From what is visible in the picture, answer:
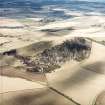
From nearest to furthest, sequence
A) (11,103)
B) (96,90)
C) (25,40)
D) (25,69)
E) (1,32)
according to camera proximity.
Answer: (11,103)
(96,90)
(25,69)
(25,40)
(1,32)

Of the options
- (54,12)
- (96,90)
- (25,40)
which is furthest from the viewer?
(54,12)

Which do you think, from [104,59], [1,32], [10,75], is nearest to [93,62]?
[104,59]

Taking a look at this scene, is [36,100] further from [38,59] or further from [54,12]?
[54,12]

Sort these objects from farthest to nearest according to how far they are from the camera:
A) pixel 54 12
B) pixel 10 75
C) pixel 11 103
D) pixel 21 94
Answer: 1. pixel 54 12
2. pixel 10 75
3. pixel 21 94
4. pixel 11 103

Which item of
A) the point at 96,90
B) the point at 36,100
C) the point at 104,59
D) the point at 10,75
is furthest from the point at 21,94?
the point at 104,59

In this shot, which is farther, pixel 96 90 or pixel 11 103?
pixel 96 90

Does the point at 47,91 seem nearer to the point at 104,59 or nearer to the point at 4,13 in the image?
the point at 104,59
